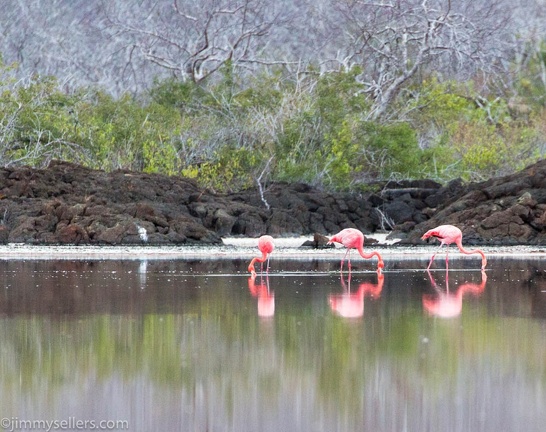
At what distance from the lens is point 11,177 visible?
100 ft

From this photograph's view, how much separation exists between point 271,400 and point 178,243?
19.0 metres

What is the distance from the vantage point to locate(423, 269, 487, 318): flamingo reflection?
12.6 meters

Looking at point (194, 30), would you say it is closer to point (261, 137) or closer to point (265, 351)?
point (261, 137)

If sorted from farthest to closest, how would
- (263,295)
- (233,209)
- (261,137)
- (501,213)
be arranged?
(261,137) < (233,209) < (501,213) < (263,295)

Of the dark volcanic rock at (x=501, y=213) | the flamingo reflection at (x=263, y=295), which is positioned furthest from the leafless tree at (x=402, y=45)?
the flamingo reflection at (x=263, y=295)

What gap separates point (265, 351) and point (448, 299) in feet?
17.0

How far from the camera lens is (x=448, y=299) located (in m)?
14.2

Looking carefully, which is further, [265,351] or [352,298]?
[352,298]

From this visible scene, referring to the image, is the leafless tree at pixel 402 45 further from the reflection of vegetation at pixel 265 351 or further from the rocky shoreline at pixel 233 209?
the reflection of vegetation at pixel 265 351

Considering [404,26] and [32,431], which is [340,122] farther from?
[32,431]

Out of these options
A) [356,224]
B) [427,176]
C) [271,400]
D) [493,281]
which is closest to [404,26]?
[427,176]

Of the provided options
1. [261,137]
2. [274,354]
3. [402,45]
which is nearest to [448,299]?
[274,354]

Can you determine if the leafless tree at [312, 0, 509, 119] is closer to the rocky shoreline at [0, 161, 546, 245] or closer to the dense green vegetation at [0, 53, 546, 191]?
the dense green vegetation at [0, 53, 546, 191]

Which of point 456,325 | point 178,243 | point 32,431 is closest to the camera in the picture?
point 32,431
